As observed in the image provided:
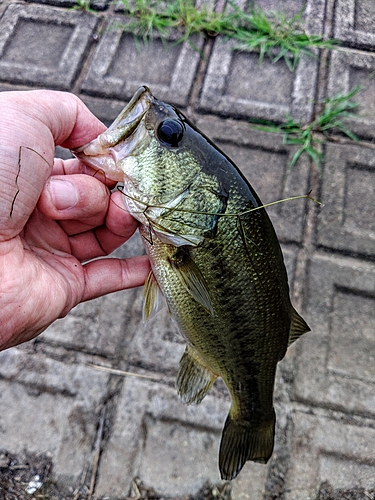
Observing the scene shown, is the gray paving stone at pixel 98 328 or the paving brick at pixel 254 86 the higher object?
the paving brick at pixel 254 86

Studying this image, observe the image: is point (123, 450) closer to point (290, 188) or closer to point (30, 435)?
point (30, 435)

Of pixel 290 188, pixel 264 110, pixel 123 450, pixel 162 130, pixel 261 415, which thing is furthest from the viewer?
pixel 264 110

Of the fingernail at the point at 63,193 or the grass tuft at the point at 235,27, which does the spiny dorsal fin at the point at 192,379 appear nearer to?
the fingernail at the point at 63,193

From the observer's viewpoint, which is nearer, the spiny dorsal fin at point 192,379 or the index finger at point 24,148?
the index finger at point 24,148

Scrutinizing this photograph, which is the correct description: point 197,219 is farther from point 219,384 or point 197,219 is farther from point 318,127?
point 318,127

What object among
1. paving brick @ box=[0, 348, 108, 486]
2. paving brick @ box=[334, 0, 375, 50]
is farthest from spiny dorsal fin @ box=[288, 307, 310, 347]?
paving brick @ box=[334, 0, 375, 50]

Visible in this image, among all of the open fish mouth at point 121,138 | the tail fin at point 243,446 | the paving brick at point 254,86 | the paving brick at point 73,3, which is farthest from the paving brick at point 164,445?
the paving brick at point 73,3

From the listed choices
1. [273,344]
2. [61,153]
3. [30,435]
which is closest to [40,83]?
[61,153]
